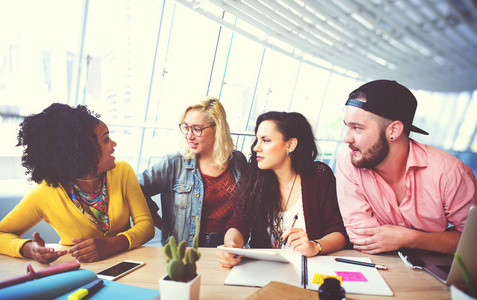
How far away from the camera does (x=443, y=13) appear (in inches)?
267

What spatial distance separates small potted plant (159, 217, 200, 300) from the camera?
34.8 inches

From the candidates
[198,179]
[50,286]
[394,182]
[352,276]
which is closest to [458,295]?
[352,276]

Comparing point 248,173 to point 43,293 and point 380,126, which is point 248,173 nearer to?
point 380,126

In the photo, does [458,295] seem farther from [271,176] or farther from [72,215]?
[72,215]

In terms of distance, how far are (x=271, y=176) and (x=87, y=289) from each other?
1.34 m

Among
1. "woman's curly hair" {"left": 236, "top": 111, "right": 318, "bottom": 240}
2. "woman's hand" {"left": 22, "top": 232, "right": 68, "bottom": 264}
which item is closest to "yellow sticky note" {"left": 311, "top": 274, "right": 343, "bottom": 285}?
"woman's curly hair" {"left": 236, "top": 111, "right": 318, "bottom": 240}

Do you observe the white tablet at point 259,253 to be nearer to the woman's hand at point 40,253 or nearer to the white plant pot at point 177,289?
the white plant pot at point 177,289

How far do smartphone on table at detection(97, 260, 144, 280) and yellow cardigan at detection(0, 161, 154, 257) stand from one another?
0.20 m

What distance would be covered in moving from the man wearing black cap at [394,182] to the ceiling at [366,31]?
158 inches

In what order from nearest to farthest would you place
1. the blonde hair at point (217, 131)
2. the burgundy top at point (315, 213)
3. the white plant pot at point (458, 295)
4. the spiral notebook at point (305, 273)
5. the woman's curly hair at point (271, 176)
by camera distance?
the white plant pot at point (458, 295), the spiral notebook at point (305, 273), the burgundy top at point (315, 213), the woman's curly hair at point (271, 176), the blonde hair at point (217, 131)

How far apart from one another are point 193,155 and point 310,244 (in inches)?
49.9

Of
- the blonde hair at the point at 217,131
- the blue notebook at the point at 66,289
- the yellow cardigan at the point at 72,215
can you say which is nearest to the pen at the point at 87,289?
the blue notebook at the point at 66,289

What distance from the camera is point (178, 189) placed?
2.35 meters

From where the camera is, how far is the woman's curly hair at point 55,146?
4.95 feet
